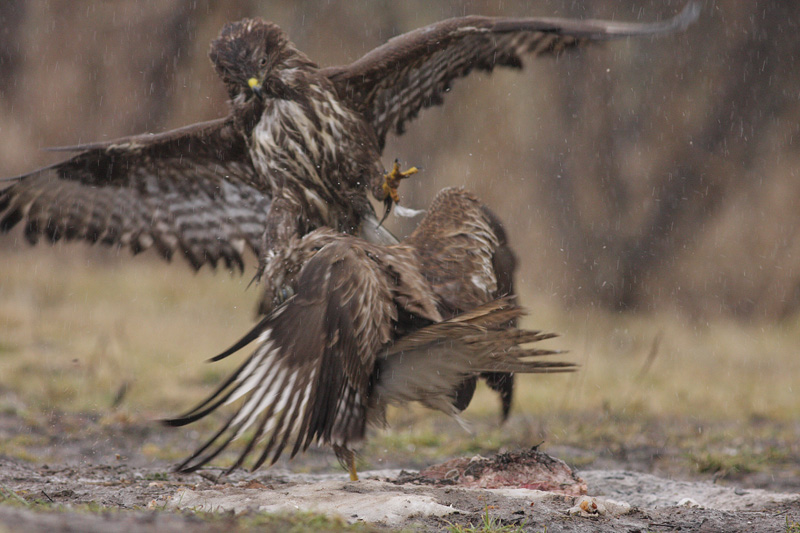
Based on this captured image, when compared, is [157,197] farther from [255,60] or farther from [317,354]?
[317,354]

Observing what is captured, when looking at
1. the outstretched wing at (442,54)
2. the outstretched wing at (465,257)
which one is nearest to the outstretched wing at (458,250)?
the outstretched wing at (465,257)

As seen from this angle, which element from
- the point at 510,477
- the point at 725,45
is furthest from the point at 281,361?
the point at 725,45

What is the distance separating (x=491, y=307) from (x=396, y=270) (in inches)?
20.7

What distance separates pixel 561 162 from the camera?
36.2ft

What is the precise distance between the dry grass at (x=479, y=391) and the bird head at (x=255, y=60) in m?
2.39

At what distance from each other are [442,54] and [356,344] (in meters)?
2.38

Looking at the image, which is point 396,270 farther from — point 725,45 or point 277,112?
point 725,45

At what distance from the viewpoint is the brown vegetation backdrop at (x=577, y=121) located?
10.4 meters

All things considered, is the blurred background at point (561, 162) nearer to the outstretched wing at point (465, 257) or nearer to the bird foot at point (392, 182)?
the outstretched wing at point (465, 257)

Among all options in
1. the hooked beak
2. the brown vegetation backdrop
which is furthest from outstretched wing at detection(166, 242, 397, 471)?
the brown vegetation backdrop

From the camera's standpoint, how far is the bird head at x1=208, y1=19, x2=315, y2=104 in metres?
4.71

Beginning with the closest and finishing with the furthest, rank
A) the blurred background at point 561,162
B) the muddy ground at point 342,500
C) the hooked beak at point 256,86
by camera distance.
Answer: the muddy ground at point 342,500
the hooked beak at point 256,86
the blurred background at point 561,162

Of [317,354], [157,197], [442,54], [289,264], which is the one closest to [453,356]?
[317,354]

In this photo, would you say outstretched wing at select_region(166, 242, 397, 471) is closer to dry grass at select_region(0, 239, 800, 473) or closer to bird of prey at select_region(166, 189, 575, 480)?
bird of prey at select_region(166, 189, 575, 480)
